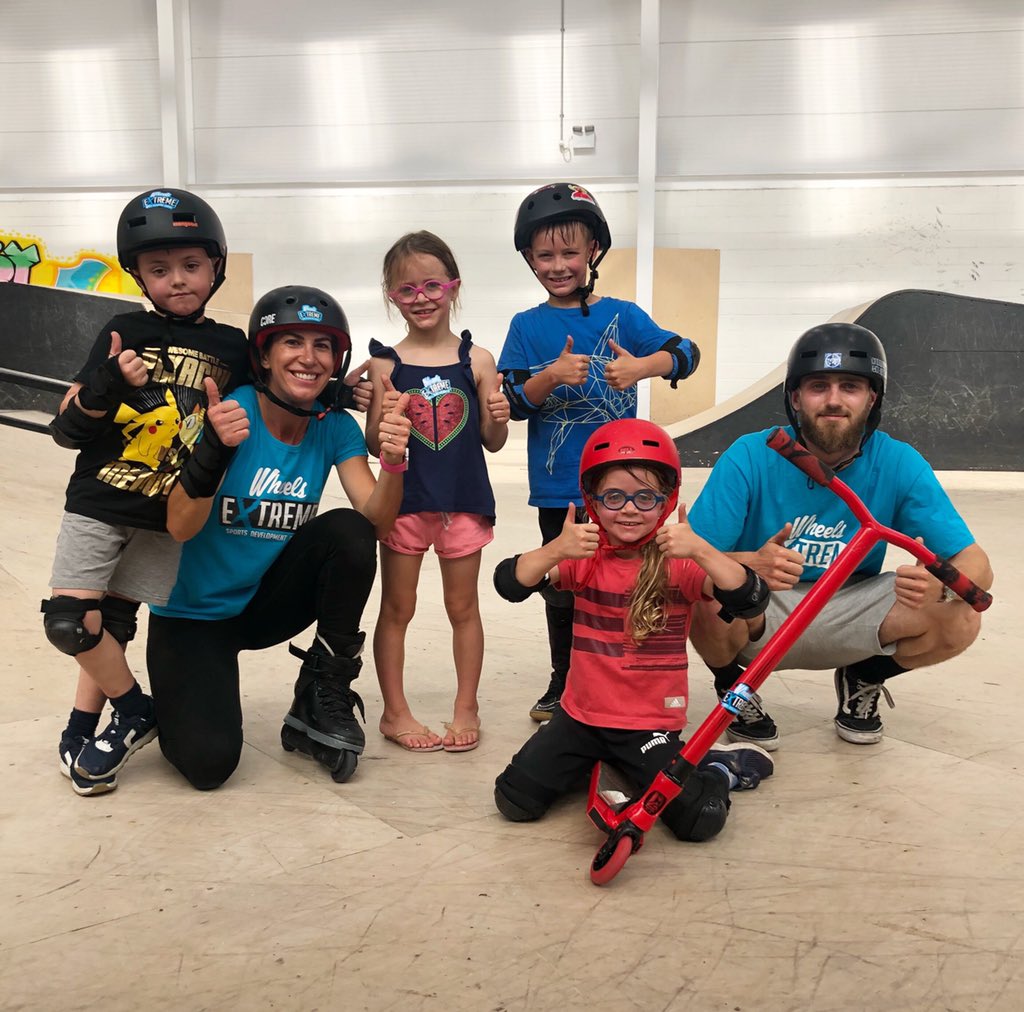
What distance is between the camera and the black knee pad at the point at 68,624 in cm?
245

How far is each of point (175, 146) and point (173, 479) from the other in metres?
12.0

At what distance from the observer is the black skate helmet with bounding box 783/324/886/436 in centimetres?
278

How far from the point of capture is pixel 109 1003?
1.65 meters

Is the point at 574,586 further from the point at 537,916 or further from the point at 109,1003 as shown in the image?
the point at 109,1003

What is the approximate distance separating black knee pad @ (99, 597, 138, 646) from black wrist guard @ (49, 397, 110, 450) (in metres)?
0.42

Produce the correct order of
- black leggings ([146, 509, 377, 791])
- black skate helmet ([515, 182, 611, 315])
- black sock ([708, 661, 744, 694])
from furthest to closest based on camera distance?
black skate helmet ([515, 182, 611, 315]) → black sock ([708, 661, 744, 694]) → black leggings ([146, 509, 377, 791])

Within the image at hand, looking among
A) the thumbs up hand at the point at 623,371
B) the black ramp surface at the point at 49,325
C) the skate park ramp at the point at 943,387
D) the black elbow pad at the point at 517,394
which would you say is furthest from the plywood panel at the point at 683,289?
the thumbs up hand at the point at 623,371

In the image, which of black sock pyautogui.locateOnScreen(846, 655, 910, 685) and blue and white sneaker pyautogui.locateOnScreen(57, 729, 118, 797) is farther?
black sock pyautogui.locateOnScreen(846, 655, 910, 685)

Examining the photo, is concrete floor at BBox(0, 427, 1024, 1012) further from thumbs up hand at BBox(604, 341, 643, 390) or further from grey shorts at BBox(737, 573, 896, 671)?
thumbs up hand at BBox(604, 341, 643, 390)

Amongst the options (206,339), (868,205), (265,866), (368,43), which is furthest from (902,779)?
(368,43)

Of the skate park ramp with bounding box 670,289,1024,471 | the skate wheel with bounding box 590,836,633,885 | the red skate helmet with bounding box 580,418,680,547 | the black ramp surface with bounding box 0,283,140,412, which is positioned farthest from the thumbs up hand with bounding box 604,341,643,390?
the black ramp surface with bounding box 0,283,140,412

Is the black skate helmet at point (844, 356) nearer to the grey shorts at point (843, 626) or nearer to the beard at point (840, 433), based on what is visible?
the beard at point (840, 433)

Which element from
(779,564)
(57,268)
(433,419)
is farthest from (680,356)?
(57,268)

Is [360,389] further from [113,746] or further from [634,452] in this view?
[113,746]
